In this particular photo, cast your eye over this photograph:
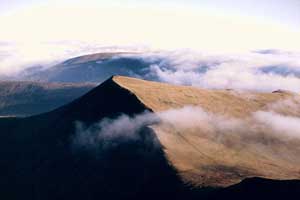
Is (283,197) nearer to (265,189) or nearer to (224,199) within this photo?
(265,189)

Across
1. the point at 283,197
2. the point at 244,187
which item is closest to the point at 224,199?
the point at 244,187

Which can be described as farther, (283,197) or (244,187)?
(244,187)

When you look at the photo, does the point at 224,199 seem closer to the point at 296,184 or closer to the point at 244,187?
the point at 244,187

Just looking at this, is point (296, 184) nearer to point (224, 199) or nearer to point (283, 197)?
point (283, 197)

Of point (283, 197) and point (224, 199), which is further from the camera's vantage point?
point (224, 199)
